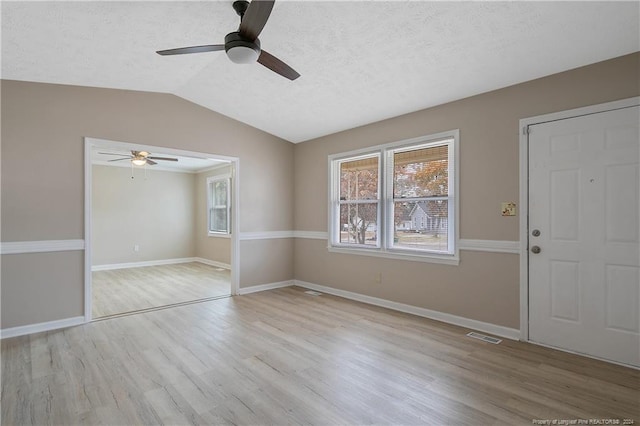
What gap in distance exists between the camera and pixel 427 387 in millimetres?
2365

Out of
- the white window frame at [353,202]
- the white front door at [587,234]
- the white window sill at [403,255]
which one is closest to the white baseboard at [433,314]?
the white front door at [587,234]

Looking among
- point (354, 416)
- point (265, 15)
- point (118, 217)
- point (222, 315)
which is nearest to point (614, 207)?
point (354, 416)

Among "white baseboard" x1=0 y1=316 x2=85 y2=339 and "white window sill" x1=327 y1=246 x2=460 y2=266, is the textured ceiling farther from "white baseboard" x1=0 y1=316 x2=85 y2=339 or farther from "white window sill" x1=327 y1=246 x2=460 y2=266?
"white baseboard" x1=0 y1=316 x2=85 y2=339

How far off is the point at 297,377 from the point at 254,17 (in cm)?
257

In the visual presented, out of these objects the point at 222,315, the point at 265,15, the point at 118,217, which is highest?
the point at 265,15

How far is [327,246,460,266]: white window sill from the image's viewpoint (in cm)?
375

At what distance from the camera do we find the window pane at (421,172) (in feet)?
12.8

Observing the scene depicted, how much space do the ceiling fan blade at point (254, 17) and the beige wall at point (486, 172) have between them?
2478 mm

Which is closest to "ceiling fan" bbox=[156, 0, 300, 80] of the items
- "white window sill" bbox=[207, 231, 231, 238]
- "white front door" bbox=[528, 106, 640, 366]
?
"white front door" bbox=[528, 106, 640, 366]

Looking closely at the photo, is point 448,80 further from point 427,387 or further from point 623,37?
point 427,387

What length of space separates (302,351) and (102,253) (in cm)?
634

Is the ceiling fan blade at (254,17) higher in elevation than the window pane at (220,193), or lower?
higher

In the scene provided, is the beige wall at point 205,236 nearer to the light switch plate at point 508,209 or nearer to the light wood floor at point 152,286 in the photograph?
the light wood floor at point 152,286

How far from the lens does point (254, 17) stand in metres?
2.09
